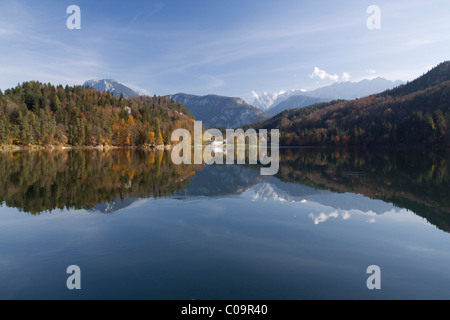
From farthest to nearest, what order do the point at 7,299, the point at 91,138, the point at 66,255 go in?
the point at 91,138 → the point at 66,255 → the point at 7,299

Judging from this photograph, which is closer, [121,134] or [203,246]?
[203,246]

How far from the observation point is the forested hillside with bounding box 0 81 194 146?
90.2 metres

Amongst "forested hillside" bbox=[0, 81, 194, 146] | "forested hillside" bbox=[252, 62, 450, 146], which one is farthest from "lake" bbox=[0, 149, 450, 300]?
"forested hillside" bbox=[252, 62, 450, 146]

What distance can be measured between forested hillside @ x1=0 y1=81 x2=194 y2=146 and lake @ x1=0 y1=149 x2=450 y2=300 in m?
86.2

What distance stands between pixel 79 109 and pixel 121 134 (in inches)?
831

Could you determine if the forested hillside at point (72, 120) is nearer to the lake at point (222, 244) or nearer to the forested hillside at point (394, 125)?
the lake at point (222, 244)

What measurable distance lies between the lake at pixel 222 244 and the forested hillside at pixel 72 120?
86223mm

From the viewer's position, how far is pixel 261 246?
1063 centimetres

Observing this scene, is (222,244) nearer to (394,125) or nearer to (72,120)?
(72,120)

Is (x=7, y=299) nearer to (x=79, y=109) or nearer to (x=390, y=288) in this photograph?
(x=390, y=288)

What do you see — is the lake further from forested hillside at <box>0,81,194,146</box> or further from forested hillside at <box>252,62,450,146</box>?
forested hillside at <box>252,62,450,146</box>

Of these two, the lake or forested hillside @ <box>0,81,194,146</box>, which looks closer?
the lake

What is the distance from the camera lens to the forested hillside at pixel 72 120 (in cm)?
9019
